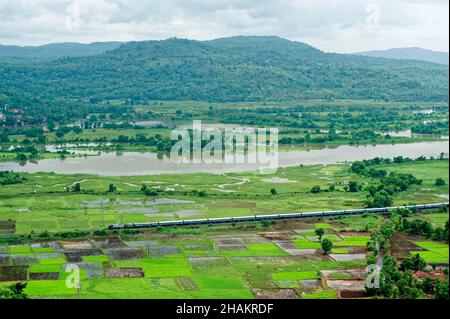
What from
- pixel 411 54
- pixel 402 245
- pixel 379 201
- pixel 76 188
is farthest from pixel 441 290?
pixel 411 54

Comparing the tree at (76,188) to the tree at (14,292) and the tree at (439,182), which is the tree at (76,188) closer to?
the tree at (14,292)

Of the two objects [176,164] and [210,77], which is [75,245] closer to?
[176,164]

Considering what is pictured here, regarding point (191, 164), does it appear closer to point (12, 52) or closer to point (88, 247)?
point (88, 247)

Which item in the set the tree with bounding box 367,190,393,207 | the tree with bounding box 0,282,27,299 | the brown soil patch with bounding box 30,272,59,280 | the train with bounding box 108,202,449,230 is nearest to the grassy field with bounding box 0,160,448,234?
the tree with bounding box 367,190,393,207

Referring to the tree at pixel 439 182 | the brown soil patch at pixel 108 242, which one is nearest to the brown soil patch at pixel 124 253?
the brown soil patch at pixel 108 242

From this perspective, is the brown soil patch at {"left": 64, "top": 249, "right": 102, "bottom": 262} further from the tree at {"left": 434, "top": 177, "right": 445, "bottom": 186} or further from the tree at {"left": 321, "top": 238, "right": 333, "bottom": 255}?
the tree at {"left": 434, "top": 177, "right": 445, "bottom": 186}

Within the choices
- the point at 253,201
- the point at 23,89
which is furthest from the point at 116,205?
the point at 23,89
